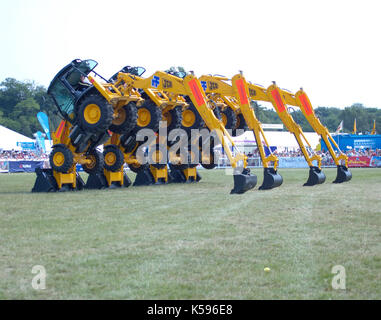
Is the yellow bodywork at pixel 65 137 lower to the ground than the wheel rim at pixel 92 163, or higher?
higher

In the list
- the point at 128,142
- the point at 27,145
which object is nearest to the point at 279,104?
the point at 128,142

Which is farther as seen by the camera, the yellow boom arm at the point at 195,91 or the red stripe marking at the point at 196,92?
the red stripe marking at the point at 196,92

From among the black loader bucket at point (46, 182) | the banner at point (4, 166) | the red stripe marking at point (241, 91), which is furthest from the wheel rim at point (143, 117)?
the banner at point (4, 166)

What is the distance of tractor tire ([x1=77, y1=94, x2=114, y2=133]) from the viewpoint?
18750 millimetres

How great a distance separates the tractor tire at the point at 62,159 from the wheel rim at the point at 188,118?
19.2 ft

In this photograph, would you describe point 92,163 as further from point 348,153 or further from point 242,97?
point 348,153

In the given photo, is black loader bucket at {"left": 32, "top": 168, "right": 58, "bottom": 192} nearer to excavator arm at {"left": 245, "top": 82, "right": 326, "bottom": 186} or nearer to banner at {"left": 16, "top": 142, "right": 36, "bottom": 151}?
excavator arm at {"left": 245, "top": 82, "right": 326, "bottom": 186}

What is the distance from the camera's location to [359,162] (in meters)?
43.9

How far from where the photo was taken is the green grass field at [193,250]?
556cm

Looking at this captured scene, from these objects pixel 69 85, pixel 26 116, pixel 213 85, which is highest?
pixel 26 116

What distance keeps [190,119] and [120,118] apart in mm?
4042

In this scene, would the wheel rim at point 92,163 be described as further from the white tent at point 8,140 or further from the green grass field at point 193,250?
the white tent at point 8,140

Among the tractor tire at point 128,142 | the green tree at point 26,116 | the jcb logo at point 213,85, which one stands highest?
the green tree at point 26,116
